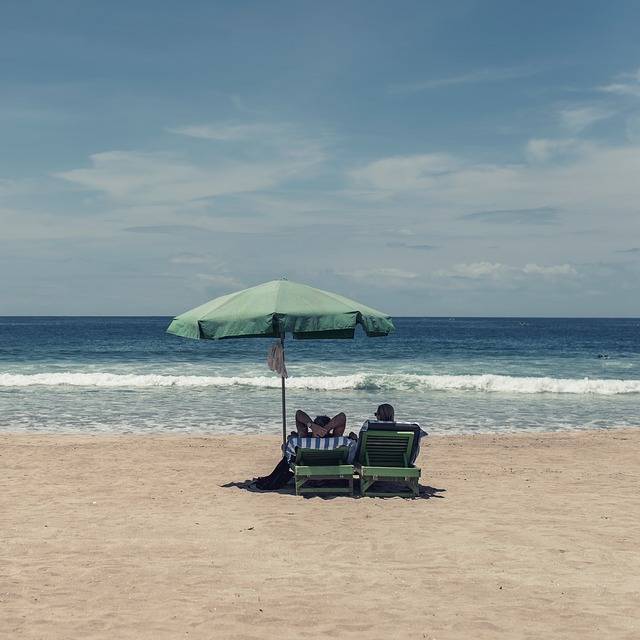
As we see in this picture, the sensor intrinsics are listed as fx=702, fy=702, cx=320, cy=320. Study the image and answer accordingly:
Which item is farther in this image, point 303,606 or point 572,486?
point 572,486

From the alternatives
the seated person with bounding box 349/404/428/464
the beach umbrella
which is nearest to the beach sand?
the seated person with bounding box 349/404/428/464

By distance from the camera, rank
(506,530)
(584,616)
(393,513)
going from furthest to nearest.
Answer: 1. (393,513)
2. (506,530)
3. (584,616)

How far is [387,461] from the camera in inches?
362

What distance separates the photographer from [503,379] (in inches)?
1121

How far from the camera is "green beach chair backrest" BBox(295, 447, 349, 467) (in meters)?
9.03

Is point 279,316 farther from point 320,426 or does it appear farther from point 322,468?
point 322,468

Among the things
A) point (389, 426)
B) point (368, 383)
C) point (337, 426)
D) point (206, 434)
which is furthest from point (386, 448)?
point (368, 383)

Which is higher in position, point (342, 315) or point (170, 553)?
point (342, 315)

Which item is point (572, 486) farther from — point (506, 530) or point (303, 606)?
point (303, 606)

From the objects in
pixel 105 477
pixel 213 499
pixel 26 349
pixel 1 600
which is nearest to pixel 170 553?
pixel 1 600

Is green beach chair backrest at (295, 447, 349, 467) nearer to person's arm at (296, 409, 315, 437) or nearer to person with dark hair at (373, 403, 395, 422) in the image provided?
person's arm at (296, 409, 315, 437)

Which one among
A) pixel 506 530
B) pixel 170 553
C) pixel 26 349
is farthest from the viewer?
pixel 26 349

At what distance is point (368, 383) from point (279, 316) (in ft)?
66.1

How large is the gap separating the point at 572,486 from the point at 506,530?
3010 mm
